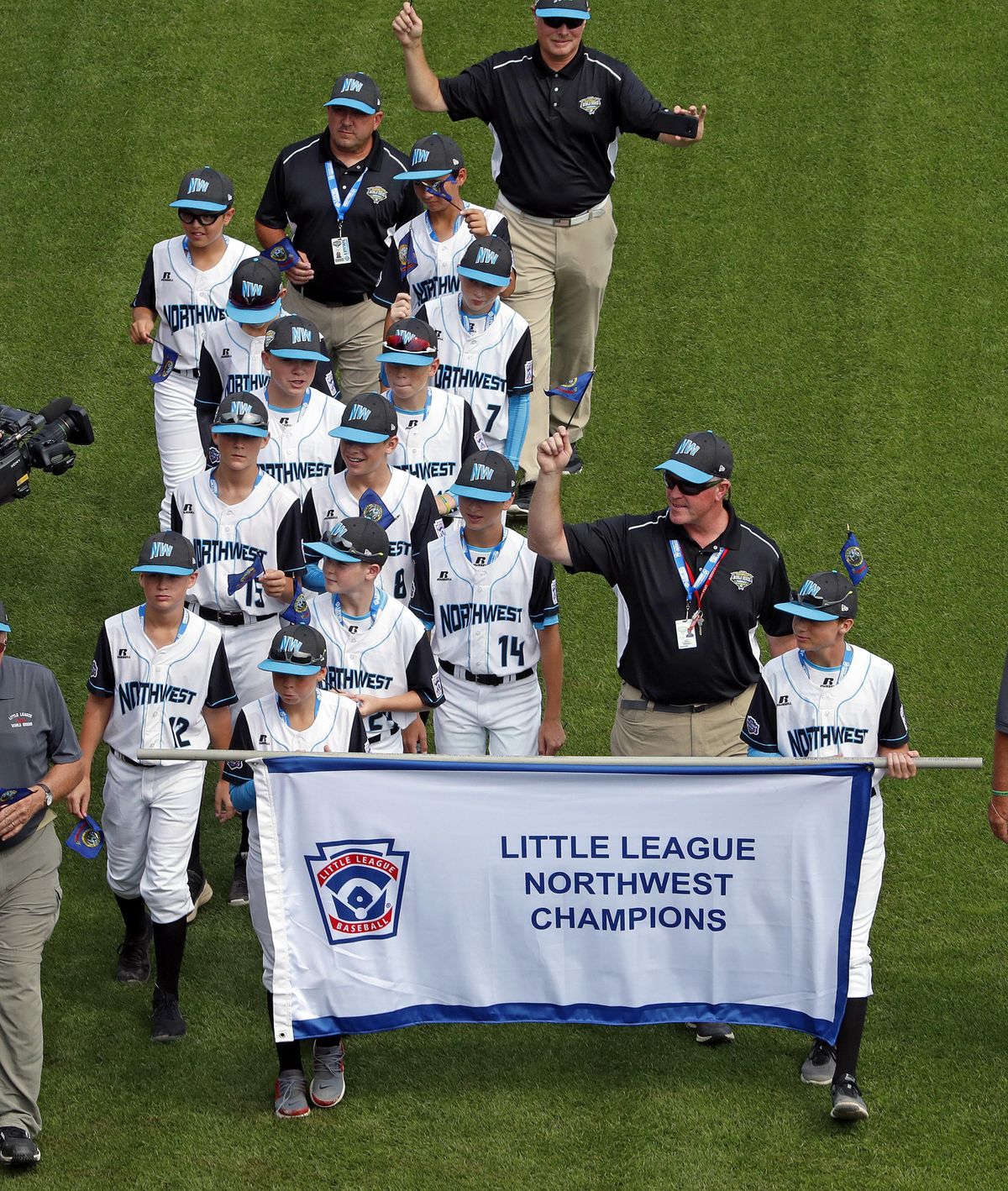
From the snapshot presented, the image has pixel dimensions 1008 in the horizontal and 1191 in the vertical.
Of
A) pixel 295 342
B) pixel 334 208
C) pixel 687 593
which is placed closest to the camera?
pixel 687 593

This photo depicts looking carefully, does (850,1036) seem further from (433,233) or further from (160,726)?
(433,233)

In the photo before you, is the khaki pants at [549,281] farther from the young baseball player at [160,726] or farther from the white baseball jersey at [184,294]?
the young baseball player at [160,726]

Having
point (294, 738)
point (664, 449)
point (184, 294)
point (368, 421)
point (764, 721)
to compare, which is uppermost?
point (184, 294)

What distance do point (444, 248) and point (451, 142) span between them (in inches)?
20.9

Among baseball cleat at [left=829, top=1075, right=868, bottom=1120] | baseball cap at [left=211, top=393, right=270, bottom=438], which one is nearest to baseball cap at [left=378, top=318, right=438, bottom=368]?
baseball cap at [left=211, top=393, right=270, bottom=438]

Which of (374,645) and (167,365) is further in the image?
(167,365)

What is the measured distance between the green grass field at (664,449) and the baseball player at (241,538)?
3.84ft

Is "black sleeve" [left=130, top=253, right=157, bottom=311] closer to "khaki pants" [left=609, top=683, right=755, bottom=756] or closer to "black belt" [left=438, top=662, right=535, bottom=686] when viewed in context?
"black belt" [left=438, top=662, right=535, bottom=686]

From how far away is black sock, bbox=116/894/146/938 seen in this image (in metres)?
→ 7.54

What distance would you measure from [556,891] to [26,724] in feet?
6.46

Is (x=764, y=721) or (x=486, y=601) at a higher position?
(x=486, y=601)

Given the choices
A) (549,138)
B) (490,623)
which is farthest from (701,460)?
(549,138)

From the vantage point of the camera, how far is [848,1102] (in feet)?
21.8

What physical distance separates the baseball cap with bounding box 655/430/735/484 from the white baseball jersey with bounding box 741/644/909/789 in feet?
2.52
